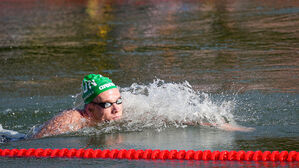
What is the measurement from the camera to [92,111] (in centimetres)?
593

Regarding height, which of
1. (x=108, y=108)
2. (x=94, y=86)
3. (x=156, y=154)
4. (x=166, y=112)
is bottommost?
(x=156, y=154)

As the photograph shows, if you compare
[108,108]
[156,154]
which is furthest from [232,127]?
[108,108]

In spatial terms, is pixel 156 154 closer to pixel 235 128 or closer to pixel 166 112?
pixel 235 128

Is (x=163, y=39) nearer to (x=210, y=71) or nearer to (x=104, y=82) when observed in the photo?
(x=210, y=71)

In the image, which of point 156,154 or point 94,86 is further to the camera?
point 94,86

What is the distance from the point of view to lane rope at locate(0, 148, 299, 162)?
4691 millimetres

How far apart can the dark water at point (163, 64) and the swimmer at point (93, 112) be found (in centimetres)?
15

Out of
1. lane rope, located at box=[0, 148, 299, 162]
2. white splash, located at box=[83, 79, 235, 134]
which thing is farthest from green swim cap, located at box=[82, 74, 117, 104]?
lane rope, located at box=[0, 148, 299, 162]

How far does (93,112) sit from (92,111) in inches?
0.7

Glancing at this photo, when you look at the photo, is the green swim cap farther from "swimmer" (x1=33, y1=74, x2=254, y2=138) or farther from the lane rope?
the lane rope

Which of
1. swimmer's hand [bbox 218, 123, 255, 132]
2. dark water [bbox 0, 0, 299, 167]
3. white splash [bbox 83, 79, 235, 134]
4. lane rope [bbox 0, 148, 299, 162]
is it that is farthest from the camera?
white splash [bbox 83, 79, 235, 134]

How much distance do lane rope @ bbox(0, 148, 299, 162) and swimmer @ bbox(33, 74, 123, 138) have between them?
610 mm

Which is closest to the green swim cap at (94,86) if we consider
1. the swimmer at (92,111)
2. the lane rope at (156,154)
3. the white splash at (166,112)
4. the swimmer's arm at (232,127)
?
the swimmer at (92,111)

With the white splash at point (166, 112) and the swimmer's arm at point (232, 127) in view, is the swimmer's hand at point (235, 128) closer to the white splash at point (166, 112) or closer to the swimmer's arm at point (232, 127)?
the swimmer's arm at point (232, 127)
